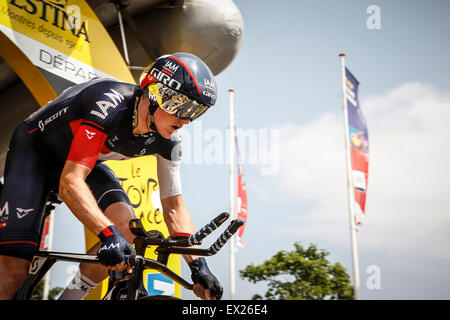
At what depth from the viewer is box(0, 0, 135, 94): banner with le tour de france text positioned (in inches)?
171

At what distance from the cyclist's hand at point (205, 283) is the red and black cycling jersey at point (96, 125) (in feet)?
2.82

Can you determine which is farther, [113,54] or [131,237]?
[113,54]

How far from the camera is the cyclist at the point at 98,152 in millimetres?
2355

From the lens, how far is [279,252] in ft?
43.2

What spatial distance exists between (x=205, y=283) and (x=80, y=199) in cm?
86

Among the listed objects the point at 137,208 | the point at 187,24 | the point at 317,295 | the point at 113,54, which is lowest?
the point at 317,295

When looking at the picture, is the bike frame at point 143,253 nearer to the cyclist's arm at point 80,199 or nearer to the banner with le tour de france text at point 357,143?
the cyclist's arm at point 80,199

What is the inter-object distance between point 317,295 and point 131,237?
10.4 metres

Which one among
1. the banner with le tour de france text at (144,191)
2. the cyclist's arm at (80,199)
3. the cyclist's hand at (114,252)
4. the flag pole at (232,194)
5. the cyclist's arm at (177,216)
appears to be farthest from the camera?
the flag pole at (232,194)

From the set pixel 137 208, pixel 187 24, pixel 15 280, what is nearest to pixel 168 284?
pixel 137 208

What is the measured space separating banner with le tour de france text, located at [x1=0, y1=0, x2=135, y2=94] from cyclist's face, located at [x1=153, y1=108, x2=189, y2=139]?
98.0 inches

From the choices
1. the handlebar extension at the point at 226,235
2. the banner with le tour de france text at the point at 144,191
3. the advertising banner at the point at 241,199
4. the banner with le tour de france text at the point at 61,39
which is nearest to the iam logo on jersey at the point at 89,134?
the handlebar extension at the point at 226,235
